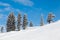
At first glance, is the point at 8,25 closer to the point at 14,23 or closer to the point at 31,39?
the point at 14,23

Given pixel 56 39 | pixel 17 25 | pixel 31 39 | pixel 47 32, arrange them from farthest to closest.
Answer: pixel 17 25, pixel 47 32, pixel 31 39, pixel 56 39

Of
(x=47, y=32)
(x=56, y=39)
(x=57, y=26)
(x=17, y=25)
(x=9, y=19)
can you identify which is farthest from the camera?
(x=17, y=25)

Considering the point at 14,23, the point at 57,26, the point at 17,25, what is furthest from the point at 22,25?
the point at 57,26

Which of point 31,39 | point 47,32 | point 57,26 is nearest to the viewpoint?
point 31,39

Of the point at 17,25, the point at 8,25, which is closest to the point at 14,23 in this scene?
the point at 8,25

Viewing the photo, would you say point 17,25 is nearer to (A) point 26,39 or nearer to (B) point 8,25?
(B) point 8,25

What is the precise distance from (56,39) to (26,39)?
4970mm

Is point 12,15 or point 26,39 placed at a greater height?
point 12,15

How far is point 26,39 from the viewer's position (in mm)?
28781

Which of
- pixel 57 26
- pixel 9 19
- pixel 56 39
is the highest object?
pixel 9 19

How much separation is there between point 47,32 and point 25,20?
6444 centimetres

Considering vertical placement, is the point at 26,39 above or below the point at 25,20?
below

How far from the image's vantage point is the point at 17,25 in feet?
308

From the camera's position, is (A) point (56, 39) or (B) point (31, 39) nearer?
(A) point (56, 39)
